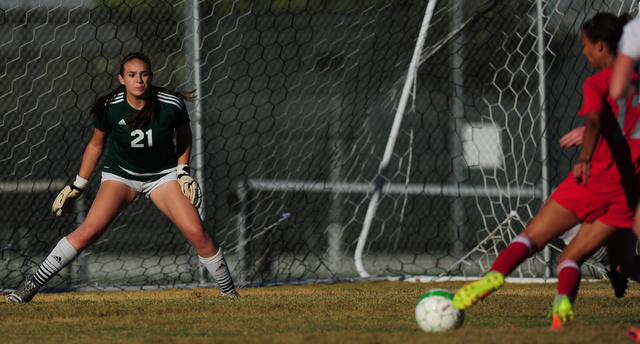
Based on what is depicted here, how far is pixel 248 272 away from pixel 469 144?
10.1ft

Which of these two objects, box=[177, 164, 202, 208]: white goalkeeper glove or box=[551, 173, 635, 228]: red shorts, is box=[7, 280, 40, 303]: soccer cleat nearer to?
box=[177, 164, 202, 208]: white goalkeeper glove

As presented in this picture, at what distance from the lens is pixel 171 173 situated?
6.23 metres

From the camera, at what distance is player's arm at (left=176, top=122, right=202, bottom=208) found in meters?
6.02

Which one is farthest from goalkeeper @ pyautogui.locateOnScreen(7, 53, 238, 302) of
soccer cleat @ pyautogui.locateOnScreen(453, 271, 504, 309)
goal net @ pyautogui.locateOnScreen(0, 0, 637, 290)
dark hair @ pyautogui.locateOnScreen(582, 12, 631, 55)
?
dark hair @ pyautogui.locateOnScreen(582, 12, 631, 55)

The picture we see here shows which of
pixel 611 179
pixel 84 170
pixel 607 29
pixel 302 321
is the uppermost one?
pixel 607 29

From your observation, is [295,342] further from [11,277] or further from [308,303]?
[11,277]

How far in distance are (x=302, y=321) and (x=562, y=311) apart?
1.67 meters

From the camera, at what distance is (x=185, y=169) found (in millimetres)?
6168

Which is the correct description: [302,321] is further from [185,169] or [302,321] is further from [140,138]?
[140,138]

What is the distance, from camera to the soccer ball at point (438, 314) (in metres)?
4.23

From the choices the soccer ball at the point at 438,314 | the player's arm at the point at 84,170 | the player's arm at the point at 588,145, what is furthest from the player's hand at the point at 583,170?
the player's arm at the point at 84,170

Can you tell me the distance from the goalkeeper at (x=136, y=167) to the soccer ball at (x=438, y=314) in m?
2.32

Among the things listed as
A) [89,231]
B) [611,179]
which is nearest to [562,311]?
[611,179]

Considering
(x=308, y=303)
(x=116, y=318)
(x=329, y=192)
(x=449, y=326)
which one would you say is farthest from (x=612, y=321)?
(x=329, y=192)
